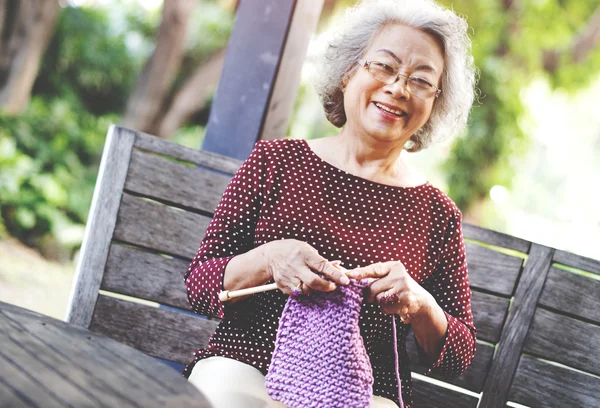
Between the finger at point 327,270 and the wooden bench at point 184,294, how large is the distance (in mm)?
699

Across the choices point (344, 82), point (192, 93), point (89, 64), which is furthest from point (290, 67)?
point (89, 64)

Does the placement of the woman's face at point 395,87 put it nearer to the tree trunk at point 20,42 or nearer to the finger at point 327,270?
the finger at point 327,270

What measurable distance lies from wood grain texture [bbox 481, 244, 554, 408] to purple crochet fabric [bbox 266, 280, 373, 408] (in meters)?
0.90

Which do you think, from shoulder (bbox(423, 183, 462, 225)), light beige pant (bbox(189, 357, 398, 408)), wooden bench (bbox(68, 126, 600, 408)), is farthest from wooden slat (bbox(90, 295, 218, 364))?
shoulder (bbox(423, 183, 462, 225))

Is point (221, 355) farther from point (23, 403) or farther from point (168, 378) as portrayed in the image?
point (23, 403)

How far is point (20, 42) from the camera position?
5.96 m

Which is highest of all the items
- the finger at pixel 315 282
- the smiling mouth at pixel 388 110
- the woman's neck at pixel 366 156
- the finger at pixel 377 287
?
the smiling mouth at pixel 388 110

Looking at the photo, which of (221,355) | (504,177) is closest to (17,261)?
(221,355)

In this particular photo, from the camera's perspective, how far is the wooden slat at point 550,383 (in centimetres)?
214

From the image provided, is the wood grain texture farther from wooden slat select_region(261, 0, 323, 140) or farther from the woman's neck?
wooden slat select_region(261, 0, 323, 140)

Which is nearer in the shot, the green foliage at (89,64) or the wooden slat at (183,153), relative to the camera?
the wooden slat at (183,153)

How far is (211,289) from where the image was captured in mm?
1579

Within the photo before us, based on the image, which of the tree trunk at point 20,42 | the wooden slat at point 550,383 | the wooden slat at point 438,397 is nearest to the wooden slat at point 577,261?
the wooden slat at point 550,383

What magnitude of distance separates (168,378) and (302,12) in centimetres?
152
